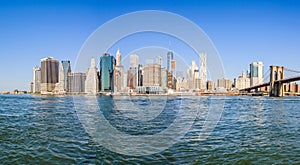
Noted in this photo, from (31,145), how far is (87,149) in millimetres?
2480

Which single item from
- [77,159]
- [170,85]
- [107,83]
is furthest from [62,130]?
[170,85]

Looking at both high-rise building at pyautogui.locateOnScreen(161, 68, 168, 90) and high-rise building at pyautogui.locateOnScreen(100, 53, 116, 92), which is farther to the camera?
high-rise building at pyautogui.locateOnScreen(161, 68, 168, 90)

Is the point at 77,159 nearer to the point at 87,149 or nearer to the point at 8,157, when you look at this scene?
the point at 87,149

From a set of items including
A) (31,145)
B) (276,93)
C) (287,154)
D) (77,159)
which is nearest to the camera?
(77,159)

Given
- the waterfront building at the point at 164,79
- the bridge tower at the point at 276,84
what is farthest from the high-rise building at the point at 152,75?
the bridge tower at the point at 276,84

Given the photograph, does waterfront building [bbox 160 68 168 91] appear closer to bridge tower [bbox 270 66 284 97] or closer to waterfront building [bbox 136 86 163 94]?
waterfront building [bbox 136 86 163 94]

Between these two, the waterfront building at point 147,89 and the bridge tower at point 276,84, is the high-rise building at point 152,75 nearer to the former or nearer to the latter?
the waterfront building at point 147,89

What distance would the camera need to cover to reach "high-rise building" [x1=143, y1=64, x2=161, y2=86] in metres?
97.4

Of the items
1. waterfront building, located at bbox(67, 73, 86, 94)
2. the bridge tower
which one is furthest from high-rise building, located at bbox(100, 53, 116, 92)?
the bridge tower

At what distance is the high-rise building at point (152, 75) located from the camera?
97.4m

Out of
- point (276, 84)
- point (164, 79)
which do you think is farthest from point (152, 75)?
point (276, 84)

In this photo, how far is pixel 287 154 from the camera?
29.3 feet

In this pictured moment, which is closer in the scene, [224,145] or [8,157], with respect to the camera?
[8,157]

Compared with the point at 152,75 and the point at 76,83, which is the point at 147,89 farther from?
the point at 76,83
